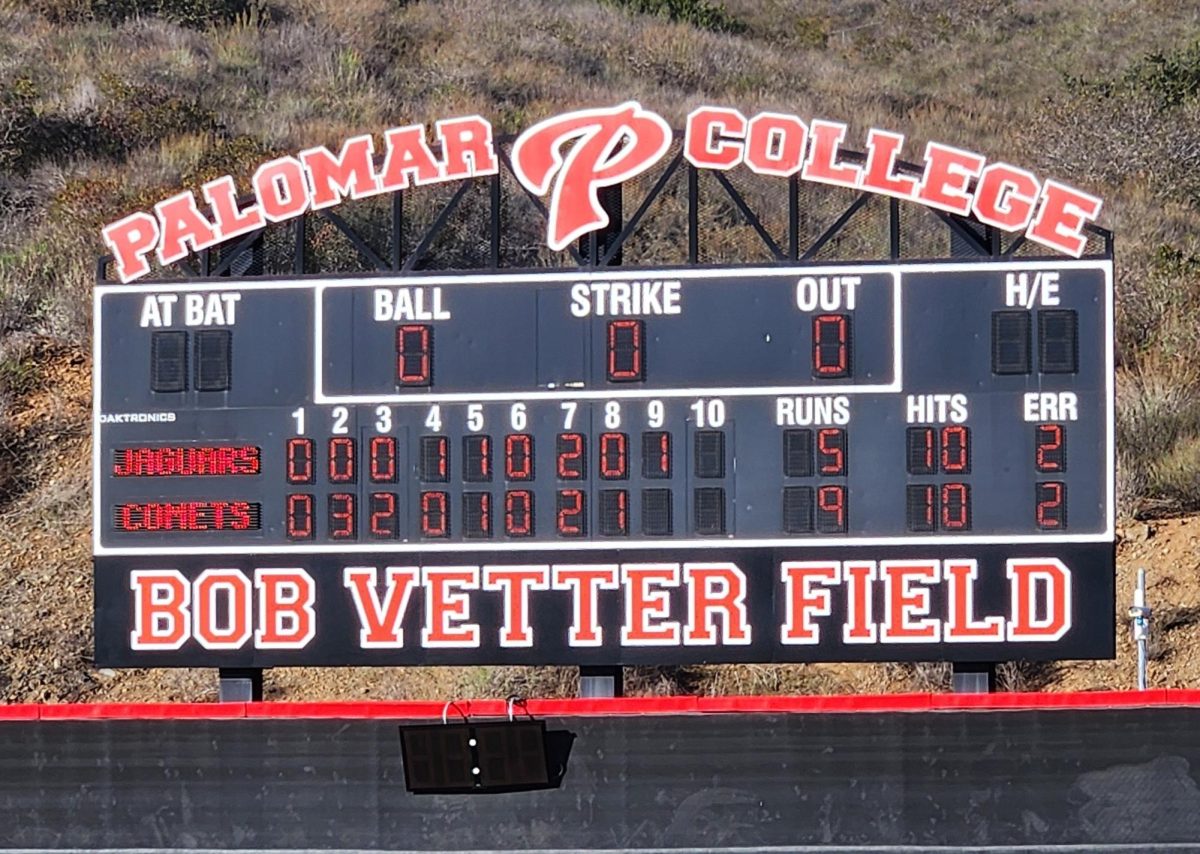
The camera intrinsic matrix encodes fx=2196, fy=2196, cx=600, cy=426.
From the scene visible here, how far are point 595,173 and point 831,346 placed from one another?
2.71 meters

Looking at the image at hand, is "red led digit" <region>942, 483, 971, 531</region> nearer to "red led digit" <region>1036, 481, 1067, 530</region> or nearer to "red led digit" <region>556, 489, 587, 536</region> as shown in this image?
"red led digit" <region>1036, 481, 1067, 530</region>

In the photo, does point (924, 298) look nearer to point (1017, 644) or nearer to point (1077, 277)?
point (1077, 277)

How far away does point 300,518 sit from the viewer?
18562 mm

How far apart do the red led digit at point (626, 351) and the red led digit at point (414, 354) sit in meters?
1.55

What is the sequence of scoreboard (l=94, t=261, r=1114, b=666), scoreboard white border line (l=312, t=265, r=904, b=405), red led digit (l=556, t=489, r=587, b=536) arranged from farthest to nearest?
red led digit (l=556, t=489, r=587, b=536)
scoreboard white border line (l=312, t=265, r=904, b=405)
scoreboard (l=94, t=261, r=1114, b=666)

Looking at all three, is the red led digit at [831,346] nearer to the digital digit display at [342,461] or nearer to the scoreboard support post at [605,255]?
the scoreboard support post at [605,255]

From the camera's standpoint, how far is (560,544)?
18.3m

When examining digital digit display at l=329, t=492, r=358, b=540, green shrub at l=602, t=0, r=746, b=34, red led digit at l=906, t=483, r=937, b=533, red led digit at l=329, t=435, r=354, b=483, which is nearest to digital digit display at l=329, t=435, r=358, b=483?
red led digit at l=329, t=435, r=354, b=483

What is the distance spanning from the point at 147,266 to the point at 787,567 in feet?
20.8

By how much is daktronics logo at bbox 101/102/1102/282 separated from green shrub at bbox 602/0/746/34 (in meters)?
28.3


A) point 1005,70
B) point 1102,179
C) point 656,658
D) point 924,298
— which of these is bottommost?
point 656,658

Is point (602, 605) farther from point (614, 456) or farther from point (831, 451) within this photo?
point (831, 451)

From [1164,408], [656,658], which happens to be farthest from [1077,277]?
[1164,408]

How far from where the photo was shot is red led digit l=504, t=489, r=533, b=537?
1833 cm
